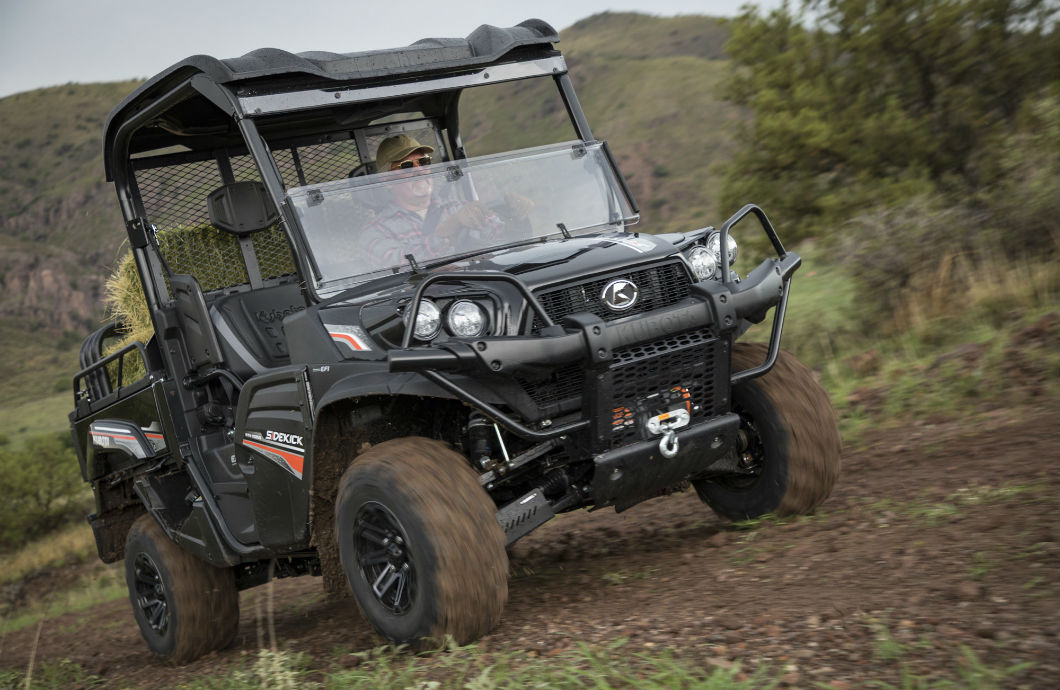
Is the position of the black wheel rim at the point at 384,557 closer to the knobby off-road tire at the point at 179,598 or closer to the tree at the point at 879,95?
the knobby off-road tire at the point at 179,598

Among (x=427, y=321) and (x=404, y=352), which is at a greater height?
(x=427, y=321)

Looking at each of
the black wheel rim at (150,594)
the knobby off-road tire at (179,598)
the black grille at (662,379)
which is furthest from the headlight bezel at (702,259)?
the black wheel rim at (150,594)

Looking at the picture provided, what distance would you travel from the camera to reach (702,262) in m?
4.66

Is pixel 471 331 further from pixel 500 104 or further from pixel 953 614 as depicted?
pixel 500 104

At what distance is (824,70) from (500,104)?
44.5 meters

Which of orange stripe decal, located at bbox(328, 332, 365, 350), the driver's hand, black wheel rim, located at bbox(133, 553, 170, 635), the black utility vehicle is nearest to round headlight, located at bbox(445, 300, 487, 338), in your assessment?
the black utility vehicle

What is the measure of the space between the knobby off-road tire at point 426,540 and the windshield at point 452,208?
0.92m

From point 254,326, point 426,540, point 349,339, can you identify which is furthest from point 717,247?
point 254,326

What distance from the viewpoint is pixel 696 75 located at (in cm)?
5688

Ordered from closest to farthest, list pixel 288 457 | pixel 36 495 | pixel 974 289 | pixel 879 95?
pixel 288 457 < pixel 974 289 < pixel 879 95 < pixel 36 495

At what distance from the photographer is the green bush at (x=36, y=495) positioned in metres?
25.3

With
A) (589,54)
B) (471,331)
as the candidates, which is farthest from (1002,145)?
(589,54)

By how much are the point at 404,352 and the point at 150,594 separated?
11.2 ft

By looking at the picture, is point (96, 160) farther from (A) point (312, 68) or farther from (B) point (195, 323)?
(A) point (312, 68)
